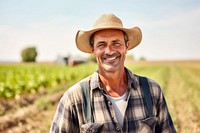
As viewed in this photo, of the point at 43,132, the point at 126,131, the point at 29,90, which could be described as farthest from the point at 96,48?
the point at 29,90

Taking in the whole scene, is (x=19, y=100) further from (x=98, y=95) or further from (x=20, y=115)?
(x=98, y=95)

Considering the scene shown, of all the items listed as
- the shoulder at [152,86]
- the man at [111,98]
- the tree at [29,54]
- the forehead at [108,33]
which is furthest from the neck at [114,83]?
the tree at [29,54]

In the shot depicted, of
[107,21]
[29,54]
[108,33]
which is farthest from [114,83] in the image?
[29,54]

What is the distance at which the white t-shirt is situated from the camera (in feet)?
8.29

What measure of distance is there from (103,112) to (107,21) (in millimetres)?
771

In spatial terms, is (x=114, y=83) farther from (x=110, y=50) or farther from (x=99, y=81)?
(x=110, y=50)

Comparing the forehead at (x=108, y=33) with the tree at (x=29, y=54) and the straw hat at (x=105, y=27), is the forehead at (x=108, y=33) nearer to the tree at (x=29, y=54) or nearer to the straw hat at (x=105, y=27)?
the straw hat at (x=105, y=27)

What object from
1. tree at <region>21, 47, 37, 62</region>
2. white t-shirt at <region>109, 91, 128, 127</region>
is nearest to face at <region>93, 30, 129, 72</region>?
white t-shirt at <region>109, 91, 128, 127</region>

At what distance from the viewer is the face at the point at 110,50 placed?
2.62 metres

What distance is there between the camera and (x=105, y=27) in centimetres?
255

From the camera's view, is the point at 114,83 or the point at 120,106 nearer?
the point at 120,106

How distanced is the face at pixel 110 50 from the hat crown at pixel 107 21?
0.27ft

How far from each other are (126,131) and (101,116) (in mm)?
237

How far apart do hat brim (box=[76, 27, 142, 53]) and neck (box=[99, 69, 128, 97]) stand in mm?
350
